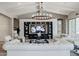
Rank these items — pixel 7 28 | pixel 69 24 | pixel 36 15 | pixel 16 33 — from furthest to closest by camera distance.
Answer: pixel 16 33 < pixel 7 28 < pixel 36 15 < pixel 69 24

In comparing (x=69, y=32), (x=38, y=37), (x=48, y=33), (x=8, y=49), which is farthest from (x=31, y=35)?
(x=8, y=49)

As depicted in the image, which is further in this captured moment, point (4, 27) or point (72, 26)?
point (4, 27)

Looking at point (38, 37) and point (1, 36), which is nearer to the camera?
point (1, 36)

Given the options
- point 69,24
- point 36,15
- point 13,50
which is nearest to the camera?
point 13,50

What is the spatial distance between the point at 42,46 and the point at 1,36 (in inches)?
112

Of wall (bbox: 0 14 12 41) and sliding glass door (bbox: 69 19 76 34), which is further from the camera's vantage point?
wall (bbox: 0 14 12 41)

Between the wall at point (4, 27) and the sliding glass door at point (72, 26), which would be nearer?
the sliding glass door at point (72, 26)

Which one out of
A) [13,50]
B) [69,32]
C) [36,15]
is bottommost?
[13,50]

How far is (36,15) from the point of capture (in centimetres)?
584

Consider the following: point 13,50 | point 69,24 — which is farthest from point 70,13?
point 13,50

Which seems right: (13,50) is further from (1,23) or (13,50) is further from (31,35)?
(31,35)

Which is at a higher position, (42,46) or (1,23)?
(1,23)

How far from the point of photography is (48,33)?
662 cm

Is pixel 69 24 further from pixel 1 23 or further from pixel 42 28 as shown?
pixel 1 23
